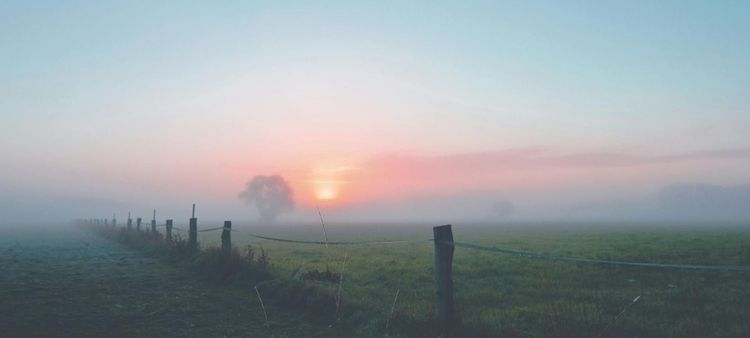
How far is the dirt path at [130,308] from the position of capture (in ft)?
24.3

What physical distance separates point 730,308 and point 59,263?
20934 millimetres

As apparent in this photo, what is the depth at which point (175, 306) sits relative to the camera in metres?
9.15

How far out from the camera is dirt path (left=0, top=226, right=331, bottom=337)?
24.3 feet

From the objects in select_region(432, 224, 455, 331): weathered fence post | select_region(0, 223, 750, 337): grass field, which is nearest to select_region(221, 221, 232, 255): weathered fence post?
select_region(0, 223, 750, 337): grass field

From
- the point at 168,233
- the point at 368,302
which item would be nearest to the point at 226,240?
the point at 368,302

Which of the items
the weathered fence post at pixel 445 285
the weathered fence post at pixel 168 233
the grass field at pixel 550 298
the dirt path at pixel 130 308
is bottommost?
the grass field at pixel 550 298

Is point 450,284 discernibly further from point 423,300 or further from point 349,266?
point 349,266

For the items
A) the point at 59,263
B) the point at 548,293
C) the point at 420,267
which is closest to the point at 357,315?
the point at 548,293

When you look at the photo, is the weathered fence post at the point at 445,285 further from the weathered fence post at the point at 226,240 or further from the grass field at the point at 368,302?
the weathered fence post at the point at 226,240

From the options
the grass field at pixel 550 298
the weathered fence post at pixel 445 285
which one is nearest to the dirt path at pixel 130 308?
the grass field at pixel 550 298

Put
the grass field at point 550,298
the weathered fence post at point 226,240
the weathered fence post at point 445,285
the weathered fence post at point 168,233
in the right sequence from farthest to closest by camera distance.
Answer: the weathered fence post at point 168,233 < the weathered fence post at point 226,240 < the grass field at point 550,298 < the weathered fence post at point 445,285

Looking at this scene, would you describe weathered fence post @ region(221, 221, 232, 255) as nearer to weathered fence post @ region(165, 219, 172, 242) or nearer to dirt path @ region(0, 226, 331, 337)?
dirt path @ region(0, 226, 331, 337)

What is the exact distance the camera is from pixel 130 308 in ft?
29.5

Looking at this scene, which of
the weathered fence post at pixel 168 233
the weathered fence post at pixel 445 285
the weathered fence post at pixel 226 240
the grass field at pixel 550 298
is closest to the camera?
the weathered fence post at pixel 445 285
